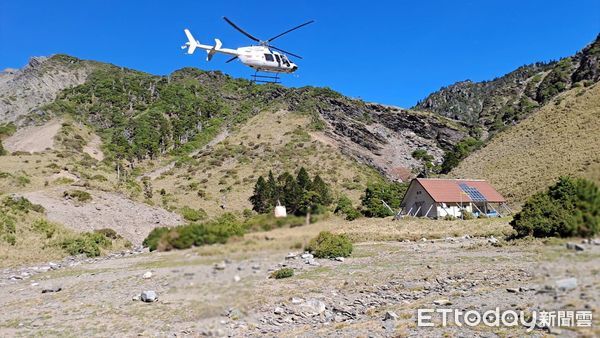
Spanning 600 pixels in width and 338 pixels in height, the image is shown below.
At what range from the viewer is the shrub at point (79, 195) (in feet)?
134

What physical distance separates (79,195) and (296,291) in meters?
32.8

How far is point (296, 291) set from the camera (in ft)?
47.8

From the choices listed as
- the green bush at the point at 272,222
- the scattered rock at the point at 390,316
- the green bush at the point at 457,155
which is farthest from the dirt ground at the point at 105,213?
the green bush at the point at 457,155

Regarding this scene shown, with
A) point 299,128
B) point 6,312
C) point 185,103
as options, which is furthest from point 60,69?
point 6,312

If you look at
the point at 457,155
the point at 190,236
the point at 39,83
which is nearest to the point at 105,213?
the point at 190,236

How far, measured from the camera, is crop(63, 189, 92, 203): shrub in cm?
4081

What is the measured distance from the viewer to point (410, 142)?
338 ft

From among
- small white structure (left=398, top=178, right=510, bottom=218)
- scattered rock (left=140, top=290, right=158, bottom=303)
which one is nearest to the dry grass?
small white structure (left=398, top=178, right=510, bottom=218)

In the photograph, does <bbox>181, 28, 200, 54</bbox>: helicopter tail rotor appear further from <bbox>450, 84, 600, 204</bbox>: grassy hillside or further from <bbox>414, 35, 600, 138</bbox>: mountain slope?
<bbox>414, 35, 600, 138</bbox>: mountain slope

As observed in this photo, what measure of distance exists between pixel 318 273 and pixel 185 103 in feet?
329

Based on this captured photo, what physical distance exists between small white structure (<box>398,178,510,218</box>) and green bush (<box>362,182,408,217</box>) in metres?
2.02

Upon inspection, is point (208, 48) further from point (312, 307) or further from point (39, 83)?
point (39, 83)

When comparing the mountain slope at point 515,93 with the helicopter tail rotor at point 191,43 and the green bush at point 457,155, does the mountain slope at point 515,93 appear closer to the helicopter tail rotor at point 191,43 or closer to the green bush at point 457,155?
the green bush at point 457,155

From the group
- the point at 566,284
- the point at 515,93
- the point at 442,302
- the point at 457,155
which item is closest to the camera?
the point at 566,284
